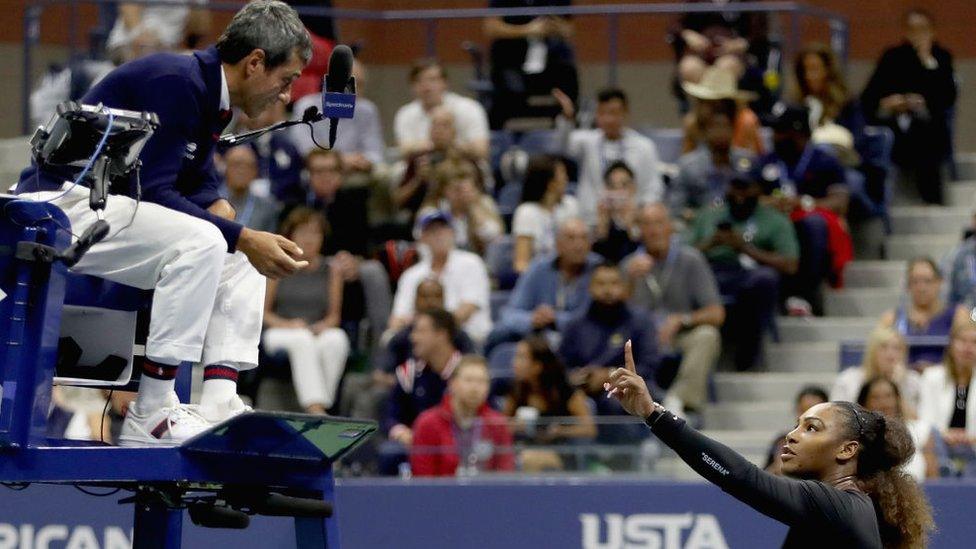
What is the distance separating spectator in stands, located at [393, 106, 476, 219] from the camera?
13.7m

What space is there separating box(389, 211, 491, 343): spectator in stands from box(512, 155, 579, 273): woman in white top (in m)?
0.55

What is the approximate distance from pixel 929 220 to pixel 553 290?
297 cm

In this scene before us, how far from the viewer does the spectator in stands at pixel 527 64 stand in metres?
14.6

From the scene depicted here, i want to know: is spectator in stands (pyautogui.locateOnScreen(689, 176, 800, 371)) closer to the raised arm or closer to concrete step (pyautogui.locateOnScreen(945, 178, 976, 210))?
concrete step (pyautogui.locateOnScreen(945, 178, 976, 210))

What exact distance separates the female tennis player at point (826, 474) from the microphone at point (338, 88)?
1.16 meters

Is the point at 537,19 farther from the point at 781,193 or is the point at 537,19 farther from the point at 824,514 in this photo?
the point at 824,514

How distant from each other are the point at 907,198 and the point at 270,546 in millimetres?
6243

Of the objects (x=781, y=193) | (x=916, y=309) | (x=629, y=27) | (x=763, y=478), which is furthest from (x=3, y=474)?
(x=629, y=27)

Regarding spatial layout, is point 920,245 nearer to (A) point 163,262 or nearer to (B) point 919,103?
(B) point 919,103

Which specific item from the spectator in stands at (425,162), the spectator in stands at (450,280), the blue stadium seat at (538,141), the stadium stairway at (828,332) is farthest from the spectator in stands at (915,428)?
the blue stadium seat at (538,141)

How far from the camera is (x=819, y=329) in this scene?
12766mm

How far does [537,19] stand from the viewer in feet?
48.5

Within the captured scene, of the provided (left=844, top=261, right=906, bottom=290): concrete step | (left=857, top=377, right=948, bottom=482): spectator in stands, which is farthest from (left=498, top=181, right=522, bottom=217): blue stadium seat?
(left=857, top=377, right=948, bottom=482): spectator in stands

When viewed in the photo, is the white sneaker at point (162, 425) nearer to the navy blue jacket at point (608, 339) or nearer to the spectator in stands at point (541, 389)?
the spectator in stands at point (541, 389)
